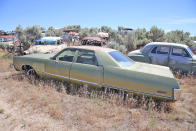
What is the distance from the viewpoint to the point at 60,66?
4.31 metres

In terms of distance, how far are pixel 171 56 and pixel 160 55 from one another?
1.41 ft

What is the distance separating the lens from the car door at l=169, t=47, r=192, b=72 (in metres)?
5.76

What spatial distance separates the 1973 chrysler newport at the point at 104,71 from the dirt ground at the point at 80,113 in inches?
14.5

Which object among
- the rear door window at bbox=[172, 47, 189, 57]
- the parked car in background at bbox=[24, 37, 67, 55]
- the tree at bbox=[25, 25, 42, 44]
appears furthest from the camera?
the tree at bbox=[25, 25, 42, 44]

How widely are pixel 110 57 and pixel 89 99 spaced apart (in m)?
1.24

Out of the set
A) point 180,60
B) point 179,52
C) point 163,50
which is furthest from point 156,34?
point 180,60

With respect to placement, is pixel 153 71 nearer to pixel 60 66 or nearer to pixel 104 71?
pixel 104 71

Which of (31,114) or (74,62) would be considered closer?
(31,114)

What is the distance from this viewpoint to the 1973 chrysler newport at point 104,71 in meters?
3.24

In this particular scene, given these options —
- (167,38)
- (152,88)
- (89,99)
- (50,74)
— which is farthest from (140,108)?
(167,38)

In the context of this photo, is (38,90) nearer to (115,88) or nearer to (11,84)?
(11,84)

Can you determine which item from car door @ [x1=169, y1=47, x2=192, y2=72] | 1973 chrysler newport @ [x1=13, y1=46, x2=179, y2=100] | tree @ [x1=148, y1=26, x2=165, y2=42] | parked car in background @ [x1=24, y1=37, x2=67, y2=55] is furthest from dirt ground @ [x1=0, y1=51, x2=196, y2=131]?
tree @ [x1=148, y1=26, x2=165, y2=42]

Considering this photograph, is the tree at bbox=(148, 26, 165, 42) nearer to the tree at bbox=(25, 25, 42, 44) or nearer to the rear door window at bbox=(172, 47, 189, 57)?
the rear door window at bbox=(172, 47, 189, 57)

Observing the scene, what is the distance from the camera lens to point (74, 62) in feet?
13.8
